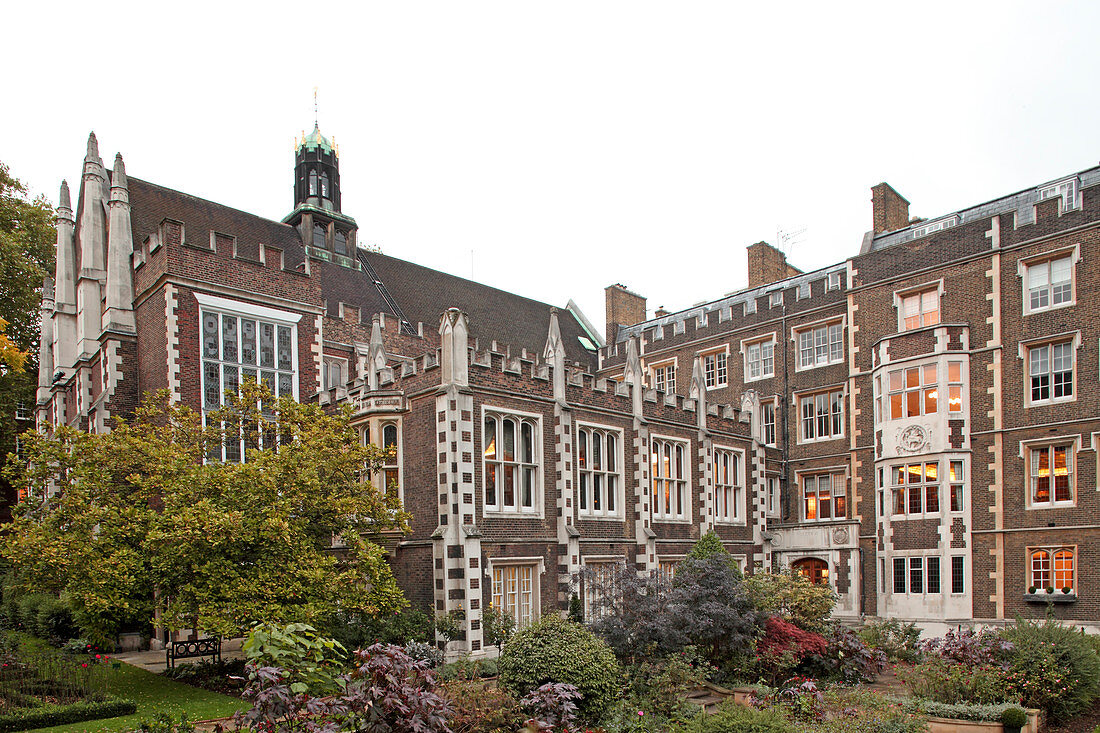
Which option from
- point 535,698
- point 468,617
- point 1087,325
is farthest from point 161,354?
point 1087,325

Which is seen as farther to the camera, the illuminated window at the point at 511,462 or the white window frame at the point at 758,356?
the white window frame at the point at 758,356

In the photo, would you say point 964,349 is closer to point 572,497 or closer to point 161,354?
point 572,497

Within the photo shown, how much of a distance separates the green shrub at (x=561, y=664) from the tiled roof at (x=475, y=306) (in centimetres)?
2131

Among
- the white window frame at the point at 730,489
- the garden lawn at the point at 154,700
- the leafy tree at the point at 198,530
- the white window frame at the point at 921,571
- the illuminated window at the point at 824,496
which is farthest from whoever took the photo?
the illuminated window at the point at 824,496

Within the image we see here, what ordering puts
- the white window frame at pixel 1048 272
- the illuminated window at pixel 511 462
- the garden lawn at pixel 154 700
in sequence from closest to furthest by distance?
the garden lawn at pixel 154 700, the illuminated window at pixel 511 462, the white window frame at pixel 1048 272

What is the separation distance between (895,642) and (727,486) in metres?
8.47

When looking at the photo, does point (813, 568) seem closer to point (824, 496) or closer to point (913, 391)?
point (824, 496)

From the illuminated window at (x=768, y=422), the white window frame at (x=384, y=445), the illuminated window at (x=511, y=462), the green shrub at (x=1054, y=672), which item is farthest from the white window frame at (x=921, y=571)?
the white window frame at (x=384, y=445)

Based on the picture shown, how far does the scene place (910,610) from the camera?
25.0 metres

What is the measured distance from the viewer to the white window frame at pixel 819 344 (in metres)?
29.9

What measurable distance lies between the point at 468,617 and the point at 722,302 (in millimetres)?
22246

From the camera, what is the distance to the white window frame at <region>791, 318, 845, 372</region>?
98.1 ft

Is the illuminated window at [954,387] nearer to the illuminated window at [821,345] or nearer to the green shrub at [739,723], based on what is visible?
the illuminated window at [821,345]

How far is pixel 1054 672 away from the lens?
534 inches
